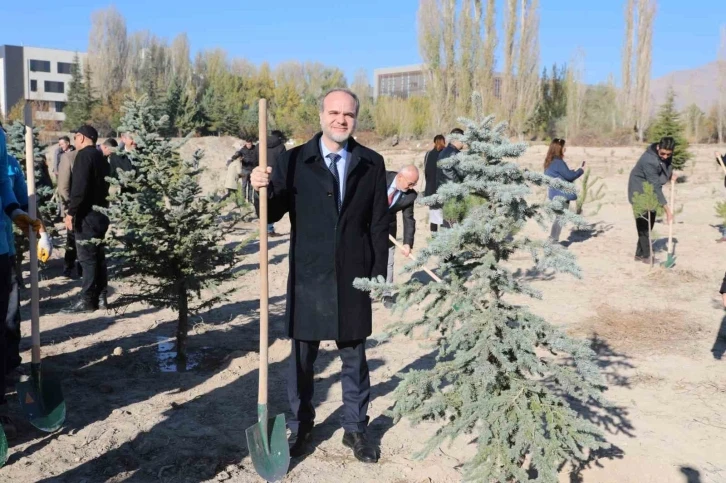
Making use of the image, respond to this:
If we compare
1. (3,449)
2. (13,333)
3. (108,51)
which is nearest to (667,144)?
(13,333)

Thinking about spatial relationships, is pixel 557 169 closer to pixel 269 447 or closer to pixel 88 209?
pixel 88 209

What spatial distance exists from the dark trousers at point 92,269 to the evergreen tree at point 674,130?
1725 centimetres

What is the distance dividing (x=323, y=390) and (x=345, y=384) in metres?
1.17

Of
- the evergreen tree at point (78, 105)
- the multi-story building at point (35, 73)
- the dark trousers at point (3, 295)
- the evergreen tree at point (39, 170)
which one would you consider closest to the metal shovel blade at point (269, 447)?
the dark trousers at point (3, 295)

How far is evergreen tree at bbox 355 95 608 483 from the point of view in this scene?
108 inches

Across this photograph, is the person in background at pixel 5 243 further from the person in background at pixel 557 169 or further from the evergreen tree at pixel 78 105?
the evergreen tree at pixel 78 105

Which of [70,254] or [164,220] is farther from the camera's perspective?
[70,254]

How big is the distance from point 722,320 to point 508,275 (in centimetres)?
499

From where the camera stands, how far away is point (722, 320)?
680 cm

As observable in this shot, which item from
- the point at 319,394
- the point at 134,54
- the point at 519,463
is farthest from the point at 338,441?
the point at 134,54

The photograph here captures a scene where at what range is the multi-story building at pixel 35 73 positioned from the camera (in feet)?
205

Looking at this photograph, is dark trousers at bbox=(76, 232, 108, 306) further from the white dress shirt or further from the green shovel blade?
the white dress shirt

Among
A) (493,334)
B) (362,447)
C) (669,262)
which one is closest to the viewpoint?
(493,334)

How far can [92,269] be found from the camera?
22.0ft
